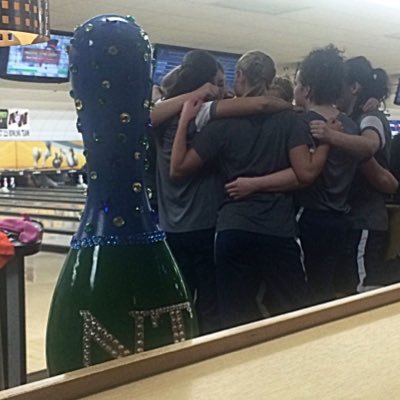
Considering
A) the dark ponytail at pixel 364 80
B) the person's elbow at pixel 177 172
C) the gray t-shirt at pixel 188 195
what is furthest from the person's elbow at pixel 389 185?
the person's elbow at pixel 177 172

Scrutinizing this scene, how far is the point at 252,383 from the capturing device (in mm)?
643

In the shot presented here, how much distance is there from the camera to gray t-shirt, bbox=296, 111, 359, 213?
2188mm

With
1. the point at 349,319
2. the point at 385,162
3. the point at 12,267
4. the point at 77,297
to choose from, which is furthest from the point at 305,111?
the point at 77,297

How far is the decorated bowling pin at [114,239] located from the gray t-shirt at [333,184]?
147cm

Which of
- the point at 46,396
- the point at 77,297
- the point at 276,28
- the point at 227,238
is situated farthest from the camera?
the point at 276,28

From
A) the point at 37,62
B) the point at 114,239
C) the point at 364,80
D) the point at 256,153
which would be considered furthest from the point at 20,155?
the point at 114,239

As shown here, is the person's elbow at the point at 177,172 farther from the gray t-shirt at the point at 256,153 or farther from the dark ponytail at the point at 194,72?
the dark ponytail at the point at 194,72

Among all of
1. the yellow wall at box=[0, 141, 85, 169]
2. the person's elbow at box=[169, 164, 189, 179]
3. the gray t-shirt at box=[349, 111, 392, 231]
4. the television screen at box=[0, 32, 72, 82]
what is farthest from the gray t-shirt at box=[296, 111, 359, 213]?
the yellow wall at box=[0, 141, 85, 169]

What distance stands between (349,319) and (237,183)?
43.9 inches

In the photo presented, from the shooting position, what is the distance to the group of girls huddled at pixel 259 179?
1954 millimetres

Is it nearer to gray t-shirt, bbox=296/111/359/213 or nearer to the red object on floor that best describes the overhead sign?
the red object on floor

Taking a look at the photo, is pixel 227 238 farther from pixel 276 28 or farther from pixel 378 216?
pixel 276 28

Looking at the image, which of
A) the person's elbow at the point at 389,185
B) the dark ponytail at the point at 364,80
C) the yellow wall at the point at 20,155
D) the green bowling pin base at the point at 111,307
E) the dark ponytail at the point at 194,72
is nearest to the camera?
the green bowling pin base at the point at 111,307

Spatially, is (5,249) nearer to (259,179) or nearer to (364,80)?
(259,179)
